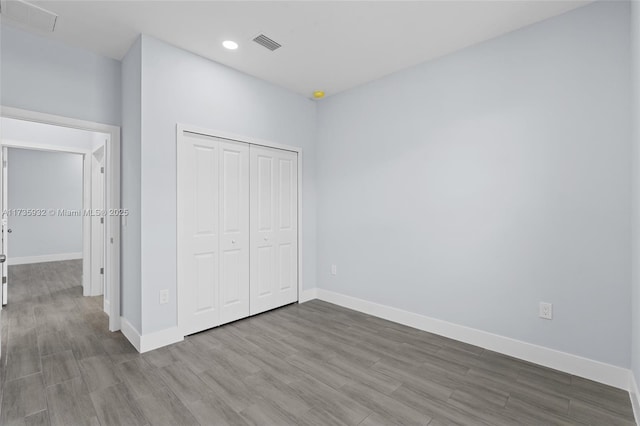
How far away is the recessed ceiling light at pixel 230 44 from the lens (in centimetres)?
279

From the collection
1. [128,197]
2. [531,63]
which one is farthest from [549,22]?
[128,197]

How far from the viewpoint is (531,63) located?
8.22ft

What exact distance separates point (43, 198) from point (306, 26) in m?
8.16

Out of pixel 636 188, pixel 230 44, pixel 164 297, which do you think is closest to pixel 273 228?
pixel 164 297

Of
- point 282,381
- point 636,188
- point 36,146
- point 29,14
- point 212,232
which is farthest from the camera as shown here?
point 36,146

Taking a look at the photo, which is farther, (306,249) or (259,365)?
(306,249)

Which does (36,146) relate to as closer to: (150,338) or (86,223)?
(86,223)

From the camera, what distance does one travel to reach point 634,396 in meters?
1.90

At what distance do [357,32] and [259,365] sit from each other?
9.82ft

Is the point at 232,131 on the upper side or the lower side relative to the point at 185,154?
upper

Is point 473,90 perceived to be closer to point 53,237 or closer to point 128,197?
point 128,197

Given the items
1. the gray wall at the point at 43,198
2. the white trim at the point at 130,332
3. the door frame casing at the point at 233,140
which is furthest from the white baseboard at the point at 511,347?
the gray wall at the point at 43,198

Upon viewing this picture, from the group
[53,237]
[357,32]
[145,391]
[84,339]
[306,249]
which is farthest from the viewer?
[53,237]

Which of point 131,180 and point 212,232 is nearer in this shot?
point 131,180
